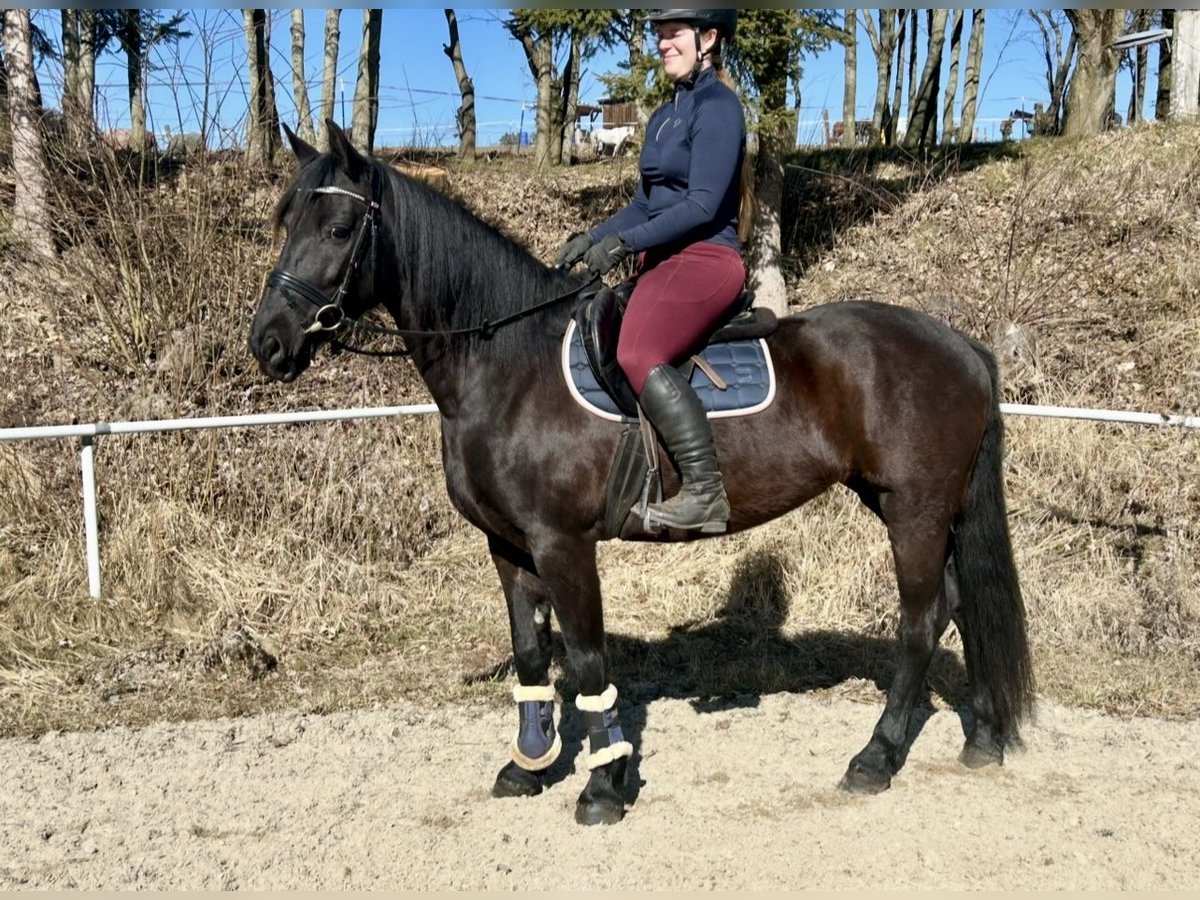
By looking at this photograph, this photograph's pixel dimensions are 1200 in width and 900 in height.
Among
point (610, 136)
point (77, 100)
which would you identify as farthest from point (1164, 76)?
point (77, 100)

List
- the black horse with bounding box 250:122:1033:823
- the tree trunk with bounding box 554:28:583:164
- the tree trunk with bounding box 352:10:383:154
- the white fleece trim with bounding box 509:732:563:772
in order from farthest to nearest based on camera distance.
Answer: the tree trunk with bounding box 352:10:383:154, the tree trunk with bounding box 554:28:583:164, the white fleece trim with bounding box 509:732:563:772, the black horse with bounding box 250:122:1033:823

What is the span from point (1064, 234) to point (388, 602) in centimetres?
801

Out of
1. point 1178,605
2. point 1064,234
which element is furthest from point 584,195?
point 1178,605

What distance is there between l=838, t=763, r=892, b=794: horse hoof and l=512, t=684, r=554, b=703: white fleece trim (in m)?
1.31

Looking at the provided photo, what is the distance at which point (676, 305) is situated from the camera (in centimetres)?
387

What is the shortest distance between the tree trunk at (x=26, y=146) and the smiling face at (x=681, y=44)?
Answer: 625 cm

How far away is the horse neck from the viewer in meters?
3.88

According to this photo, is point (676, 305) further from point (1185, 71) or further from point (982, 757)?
point (1185, 71)

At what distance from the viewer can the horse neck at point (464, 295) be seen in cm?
388

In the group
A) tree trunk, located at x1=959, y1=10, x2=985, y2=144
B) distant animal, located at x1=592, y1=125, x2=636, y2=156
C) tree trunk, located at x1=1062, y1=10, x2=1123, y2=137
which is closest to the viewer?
tree trunk, located at x1=1062, y1=10, x2=1123, y2=137

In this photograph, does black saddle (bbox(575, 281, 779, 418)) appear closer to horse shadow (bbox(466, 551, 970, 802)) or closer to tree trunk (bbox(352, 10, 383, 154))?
horse shadow (bbox(466, 551, 970, 802))

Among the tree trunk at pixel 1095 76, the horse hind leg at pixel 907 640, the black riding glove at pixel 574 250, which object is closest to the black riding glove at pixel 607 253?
the black riding glove at pixel 574 250

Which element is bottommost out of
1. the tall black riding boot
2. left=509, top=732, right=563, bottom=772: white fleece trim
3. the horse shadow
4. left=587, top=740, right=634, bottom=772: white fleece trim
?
the horse shadow

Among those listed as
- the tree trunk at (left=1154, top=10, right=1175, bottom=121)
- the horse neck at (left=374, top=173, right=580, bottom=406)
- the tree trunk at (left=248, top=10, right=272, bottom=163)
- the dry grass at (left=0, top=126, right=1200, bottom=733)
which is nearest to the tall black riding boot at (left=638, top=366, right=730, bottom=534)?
the horse neck at (left=374, top=173, right=580, bottom=406)
